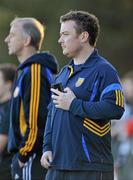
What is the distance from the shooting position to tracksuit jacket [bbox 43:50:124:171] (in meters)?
8.49

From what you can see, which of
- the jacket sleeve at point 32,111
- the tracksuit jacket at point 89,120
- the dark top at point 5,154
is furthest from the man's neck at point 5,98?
the tracksuit jacket at point 89,120

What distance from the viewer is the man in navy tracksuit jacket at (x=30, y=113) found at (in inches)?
395

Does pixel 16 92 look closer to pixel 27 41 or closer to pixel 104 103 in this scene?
pixel 27 41

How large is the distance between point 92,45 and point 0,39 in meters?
16.7

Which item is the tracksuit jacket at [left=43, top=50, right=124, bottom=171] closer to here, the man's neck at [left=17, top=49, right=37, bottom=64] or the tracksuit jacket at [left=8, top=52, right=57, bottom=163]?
the tracksuit jacket at [left=8, top=52, right=57, bottom=163]

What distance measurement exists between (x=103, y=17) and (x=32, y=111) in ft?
57.3

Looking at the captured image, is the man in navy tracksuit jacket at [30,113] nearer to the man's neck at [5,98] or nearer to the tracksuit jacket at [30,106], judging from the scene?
the tracksuit jacket at [30,106]

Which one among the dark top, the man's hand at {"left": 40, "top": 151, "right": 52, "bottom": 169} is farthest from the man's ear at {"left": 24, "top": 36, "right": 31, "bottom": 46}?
the man's hand at {"left": 40, "top": 151, "right": 52, "bottom": 169}

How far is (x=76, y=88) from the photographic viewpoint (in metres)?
8.68

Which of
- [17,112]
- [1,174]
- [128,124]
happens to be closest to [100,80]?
[17,112]

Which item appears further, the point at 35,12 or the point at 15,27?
the point at 35,12

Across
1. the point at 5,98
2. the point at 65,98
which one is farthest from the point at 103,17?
the point at 65,98

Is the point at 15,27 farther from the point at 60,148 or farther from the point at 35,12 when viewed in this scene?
the point at 35,12

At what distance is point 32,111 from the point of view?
1002 centimetres
